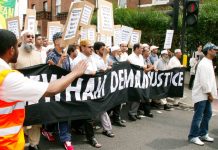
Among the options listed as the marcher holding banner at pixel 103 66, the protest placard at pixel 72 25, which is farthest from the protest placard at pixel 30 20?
the protest placard at pixel 72 25

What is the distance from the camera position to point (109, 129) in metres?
6.70

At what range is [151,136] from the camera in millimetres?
6918

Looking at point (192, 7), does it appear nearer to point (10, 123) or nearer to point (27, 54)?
point (27, 54)

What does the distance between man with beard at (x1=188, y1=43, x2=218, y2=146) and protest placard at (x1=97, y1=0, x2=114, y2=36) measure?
2.39m

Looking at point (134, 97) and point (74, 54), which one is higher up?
point (74, 54)

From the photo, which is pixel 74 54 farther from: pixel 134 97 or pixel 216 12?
pixel 216 12

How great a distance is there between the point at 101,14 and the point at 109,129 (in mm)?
2659

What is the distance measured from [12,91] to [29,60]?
11.6ft

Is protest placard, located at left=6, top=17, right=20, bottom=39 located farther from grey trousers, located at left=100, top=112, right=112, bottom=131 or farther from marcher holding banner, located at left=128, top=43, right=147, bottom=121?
marcher holding banner, located at left=128, top=43, right=147, bottom=121

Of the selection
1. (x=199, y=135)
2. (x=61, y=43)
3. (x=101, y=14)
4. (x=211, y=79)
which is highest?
(x=101, y=14)

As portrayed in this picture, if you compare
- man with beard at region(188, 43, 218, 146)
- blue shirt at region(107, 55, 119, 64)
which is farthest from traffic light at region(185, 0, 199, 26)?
man with beard at region(188, 43, 218, 146)

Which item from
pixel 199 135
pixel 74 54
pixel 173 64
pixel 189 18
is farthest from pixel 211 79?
pixel 189 18

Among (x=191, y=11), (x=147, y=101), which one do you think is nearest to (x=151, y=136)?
(x=147, y=101)

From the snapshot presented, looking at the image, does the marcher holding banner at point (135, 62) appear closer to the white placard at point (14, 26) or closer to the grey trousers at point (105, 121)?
the grey trousers at point (105, 121)
